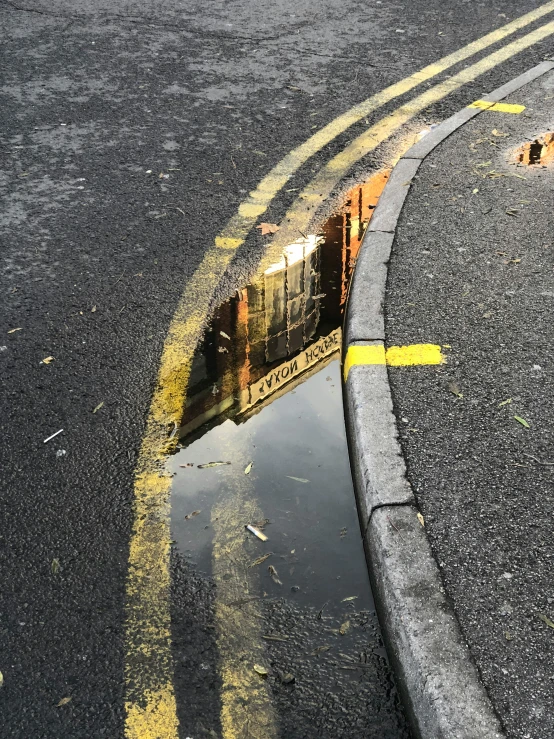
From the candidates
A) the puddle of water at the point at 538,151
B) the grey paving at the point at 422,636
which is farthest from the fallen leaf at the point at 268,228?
the grey paving at the point at 422,636

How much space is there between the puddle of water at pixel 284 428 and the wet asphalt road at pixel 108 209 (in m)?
0.23

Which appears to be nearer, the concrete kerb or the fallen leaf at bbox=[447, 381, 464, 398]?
the concrete kerb

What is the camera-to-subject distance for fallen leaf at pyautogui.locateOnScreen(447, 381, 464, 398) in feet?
10.4

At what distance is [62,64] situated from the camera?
284 inches

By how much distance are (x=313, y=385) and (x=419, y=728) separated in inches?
69.3

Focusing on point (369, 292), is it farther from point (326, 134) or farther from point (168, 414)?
point (326, 134)

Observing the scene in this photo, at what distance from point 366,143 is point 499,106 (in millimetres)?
1219

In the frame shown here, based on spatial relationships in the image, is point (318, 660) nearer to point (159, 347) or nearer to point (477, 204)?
point (159, 347)

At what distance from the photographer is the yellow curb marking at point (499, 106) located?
19.8 ft

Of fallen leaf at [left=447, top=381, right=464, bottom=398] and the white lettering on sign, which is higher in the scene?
fallen leaf at [left=447, top=381, right=464, bottom=398]

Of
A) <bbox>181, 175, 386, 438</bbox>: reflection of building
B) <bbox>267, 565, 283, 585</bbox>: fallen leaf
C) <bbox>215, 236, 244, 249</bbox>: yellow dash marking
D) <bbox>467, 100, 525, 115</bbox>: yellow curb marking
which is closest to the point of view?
<bbox>267, 565, 283, 585</bbox>: fallen leaf

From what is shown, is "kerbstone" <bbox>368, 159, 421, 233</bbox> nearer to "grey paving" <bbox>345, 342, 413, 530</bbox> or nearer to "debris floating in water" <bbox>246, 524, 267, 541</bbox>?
"grey paving" <bbox>345, 342, 413, 530</bbox>

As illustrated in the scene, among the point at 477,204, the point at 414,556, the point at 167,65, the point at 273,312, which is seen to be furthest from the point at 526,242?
the point at 167,65

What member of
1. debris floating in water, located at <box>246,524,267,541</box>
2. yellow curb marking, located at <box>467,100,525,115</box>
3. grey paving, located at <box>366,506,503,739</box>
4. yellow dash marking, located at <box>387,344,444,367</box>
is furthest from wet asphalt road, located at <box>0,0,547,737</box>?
yellow dash marking, located at <box>387,344,444,367</box>
